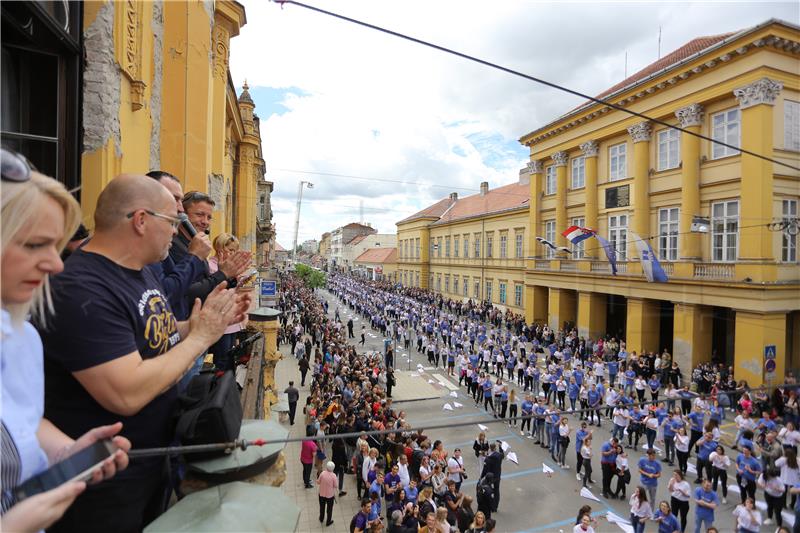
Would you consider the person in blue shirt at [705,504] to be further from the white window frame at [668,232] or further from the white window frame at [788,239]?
the white window frame at [668,232]

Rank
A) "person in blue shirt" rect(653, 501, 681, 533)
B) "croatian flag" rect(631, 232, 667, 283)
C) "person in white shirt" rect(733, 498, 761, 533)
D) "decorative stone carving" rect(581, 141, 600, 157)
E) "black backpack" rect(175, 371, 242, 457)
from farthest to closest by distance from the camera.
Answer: "decorative stone carving" rect(581, 141, 600, 157), "croatian flag" rect(631, 232, 667, 283), "person in blue shirt" rect(653, 501, 681, 533), "person in white shirt" rect(733, 498, 761, 533), "black backpack" rect(175, 371, 242, 457)

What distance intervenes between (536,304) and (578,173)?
10.2 m

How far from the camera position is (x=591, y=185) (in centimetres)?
2841

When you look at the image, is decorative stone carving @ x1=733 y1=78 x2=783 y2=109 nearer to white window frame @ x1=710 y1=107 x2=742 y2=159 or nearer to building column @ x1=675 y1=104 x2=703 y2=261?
white window frame @ x1=710 y1=107 x2=742 y2=159

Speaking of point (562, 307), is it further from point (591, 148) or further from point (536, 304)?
point (591, 148)

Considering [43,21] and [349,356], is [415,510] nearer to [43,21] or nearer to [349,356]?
[43,21]

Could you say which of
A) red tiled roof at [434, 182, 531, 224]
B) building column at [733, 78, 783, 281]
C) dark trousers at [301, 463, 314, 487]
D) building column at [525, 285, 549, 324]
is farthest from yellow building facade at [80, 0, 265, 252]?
red tiled roof at [434, 182, 531, 224]

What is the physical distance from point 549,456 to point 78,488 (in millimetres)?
13930

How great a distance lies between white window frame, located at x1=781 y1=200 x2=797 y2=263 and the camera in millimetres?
18750

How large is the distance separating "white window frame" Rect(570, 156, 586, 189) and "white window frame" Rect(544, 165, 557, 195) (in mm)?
2034

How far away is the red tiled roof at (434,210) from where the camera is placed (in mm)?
61344

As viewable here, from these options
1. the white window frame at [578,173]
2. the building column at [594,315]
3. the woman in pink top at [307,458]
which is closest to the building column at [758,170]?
the building column at [594,315]

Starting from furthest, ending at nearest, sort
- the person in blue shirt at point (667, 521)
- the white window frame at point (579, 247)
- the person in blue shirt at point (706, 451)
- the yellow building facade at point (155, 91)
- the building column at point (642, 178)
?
1. the white window frame at point (579, 247)
2. the building column at point (642, 178)
3. the person in blue shirt at point (706, 451)
4. the person in blue shirt at point (667, 521)
5. the yellow building facade at point (155, 91)

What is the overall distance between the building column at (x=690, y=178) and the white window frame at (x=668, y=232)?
1.05 m
